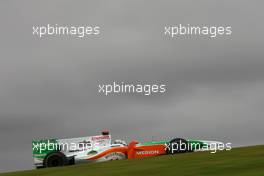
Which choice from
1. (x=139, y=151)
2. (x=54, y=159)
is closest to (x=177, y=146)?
(x=139, y=151)

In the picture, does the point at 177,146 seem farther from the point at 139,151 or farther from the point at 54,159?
the point at 54,159

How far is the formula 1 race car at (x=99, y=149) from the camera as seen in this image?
24906 millimetres

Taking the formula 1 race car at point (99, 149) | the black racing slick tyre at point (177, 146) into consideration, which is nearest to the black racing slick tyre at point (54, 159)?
the formula 1 race car at point (99, 149)

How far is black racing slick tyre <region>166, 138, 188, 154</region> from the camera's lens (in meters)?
24.8

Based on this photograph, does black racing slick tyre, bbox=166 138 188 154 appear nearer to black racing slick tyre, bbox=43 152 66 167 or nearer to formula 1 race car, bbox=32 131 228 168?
formula 1 race car, bbox=32 131 228 168

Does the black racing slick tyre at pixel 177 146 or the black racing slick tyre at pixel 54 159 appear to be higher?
the black racing slick tyre at pixel 177 146

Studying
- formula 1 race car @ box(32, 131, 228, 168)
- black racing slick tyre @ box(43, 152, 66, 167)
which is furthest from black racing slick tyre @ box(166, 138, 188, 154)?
black racing slick tyre @ box(43, 152, 66, 167)

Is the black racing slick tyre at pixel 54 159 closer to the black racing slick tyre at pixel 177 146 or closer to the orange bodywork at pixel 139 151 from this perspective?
the orange bodywork at pixel 139 151

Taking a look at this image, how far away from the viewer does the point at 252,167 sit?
48.5 feet

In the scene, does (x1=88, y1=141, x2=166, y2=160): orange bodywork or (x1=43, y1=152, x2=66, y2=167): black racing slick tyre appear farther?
(x1=43, y1=152, x2=66, y2=167): black racing slick tyre

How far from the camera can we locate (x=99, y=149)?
84.0ft

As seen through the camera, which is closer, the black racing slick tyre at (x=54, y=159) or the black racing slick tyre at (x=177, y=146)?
the black racing slick tyre at (x=177, y=146)

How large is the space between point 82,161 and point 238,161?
10533 millimetres

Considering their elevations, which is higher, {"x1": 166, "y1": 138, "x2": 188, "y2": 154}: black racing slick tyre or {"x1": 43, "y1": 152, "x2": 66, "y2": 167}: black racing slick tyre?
{"x1": 166, "y1": 138, "x2": 188, "y2": 154}: black racing slick tyre
